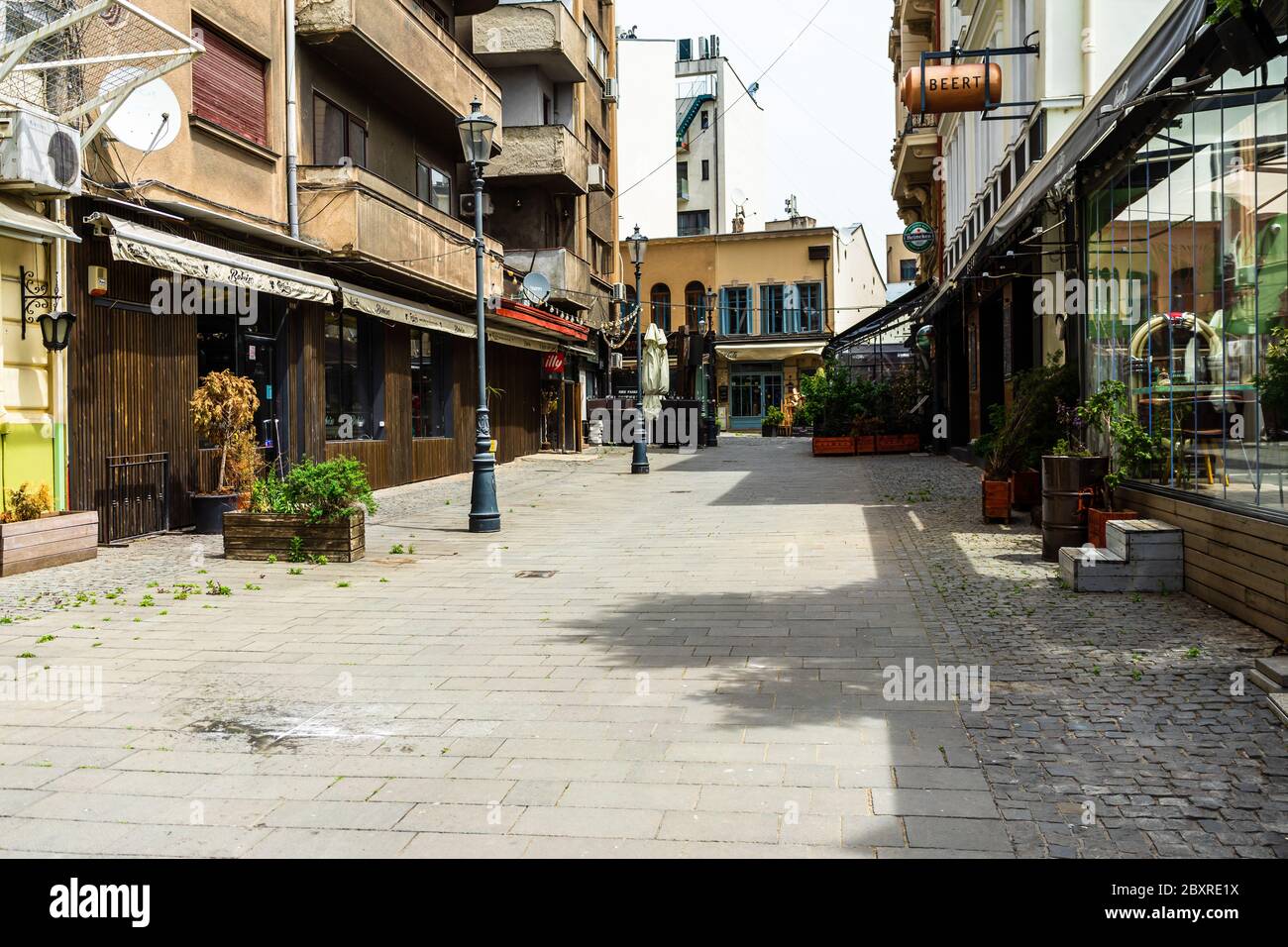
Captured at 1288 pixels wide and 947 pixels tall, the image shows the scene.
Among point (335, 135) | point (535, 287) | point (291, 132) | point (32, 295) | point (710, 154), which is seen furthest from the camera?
point (710, 154)

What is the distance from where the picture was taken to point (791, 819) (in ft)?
13.4

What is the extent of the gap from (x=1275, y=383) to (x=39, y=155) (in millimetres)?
10083

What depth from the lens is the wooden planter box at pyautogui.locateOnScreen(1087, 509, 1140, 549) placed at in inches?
369

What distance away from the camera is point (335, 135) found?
18.0 m

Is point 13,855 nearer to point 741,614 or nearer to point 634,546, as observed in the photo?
point 741,614

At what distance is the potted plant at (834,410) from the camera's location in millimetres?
28531

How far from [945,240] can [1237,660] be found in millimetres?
24536

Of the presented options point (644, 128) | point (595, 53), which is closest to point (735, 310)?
point (644, 128)

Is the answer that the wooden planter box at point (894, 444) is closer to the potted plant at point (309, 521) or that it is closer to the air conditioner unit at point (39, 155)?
the potted plant at point (309, 521)

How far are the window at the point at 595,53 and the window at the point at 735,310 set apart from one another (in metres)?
18.3

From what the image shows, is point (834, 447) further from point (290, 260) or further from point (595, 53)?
point (290, 260)

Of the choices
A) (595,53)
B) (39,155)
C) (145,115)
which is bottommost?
(39,155)

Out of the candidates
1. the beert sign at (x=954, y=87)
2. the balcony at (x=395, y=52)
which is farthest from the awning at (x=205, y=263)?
the beert sign at (x=954, y=87)

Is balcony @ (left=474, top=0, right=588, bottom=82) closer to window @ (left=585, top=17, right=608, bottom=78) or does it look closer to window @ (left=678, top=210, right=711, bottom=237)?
window @ (left=585, top=17, right=608, bottom=78)
